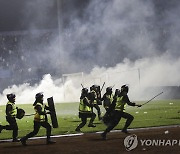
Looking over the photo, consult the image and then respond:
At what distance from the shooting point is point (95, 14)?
28.6 meters

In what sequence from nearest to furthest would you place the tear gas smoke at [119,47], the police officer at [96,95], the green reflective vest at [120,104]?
1. the green reflective vest at [120,104]
2. the police officer at [96,95]
3. the tear gas smoke at [119,47]

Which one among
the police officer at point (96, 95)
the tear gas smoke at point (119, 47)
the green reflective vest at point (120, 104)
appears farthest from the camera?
the tear gas smoke at point (119, 47)

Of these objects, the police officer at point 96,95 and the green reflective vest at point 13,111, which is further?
the police officer at point 96,95

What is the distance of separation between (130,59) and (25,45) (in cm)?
1249

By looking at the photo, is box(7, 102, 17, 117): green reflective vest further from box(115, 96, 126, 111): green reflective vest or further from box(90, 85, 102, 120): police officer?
box(90, 85, 102, 120): police officer

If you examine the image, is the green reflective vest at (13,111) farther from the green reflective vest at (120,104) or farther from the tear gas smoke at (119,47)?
the tear gas smoke at (119,47)

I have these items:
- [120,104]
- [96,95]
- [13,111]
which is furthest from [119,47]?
[13,111]

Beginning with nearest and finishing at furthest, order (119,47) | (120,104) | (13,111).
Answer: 1. (13,111)
2. (120,104)
3. (119,47)

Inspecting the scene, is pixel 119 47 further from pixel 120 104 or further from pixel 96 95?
pixel 120 104

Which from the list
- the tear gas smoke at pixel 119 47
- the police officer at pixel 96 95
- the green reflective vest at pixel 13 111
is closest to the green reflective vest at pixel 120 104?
the police officer at pixel 96 95

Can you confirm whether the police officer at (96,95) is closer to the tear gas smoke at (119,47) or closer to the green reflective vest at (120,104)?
the green reflective vest at (120,104)

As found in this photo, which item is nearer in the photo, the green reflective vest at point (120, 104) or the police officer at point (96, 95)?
the green reflective vest at point (120, 104)

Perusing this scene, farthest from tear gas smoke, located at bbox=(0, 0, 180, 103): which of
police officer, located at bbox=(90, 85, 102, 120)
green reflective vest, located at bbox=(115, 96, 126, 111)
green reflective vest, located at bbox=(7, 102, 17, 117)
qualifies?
green reflective vest, located at bbox=(7, 102, 17, 117)

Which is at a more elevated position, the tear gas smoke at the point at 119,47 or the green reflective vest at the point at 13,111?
the tear gas smoke at the point at 119,47
